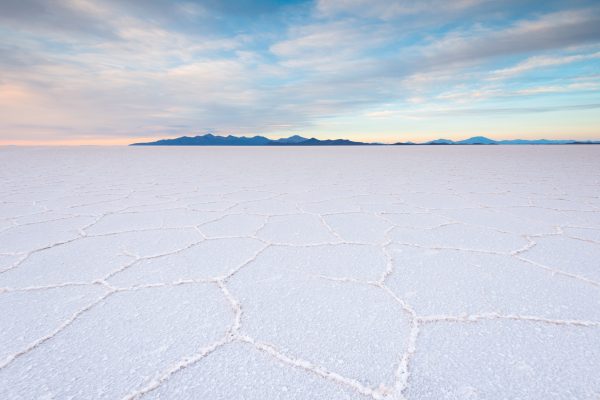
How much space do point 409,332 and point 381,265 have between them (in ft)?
1.60

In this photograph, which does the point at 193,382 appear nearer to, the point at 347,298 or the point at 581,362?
the point at 347,298

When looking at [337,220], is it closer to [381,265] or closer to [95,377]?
[381,265]

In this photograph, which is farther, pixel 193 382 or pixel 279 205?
pixel 279 205

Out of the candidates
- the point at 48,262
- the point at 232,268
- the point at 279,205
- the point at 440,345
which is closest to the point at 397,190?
the point at 279,205

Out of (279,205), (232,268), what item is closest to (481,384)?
(232,268)

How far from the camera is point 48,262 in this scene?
143 cm

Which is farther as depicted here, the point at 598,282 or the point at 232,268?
the point at 232,268

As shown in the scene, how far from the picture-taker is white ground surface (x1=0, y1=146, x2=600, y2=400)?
752 mm

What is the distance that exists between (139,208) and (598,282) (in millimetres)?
2797

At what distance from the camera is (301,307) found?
1.07m

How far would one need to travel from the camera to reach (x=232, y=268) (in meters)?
1.38

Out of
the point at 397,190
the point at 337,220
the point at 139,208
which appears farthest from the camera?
the point at 397,190

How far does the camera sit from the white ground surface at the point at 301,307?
752 millimetres

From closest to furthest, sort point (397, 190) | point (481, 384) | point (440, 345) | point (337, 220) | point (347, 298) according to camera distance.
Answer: point (481, 384)
point (440, 345)
point (347, 298)
point (337, 220)
point (397, 190)
